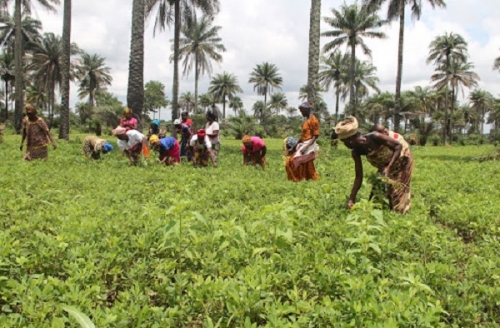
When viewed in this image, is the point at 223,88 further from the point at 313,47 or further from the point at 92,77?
the point at 313,47

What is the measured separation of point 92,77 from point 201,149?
150 ft

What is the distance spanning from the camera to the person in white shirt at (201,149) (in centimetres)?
1034

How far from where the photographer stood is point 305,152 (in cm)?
848

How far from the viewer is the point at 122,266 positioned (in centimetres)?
317

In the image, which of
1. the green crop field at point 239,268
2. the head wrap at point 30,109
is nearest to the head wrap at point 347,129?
the green crop field at point 239,268

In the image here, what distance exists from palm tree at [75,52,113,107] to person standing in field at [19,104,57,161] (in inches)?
1671

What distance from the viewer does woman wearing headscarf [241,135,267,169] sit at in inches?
419

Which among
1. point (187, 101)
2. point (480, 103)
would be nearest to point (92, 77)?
point (187, 101)

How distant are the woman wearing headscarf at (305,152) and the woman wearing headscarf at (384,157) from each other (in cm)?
296

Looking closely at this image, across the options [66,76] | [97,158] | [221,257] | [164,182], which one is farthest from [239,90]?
[221,257]

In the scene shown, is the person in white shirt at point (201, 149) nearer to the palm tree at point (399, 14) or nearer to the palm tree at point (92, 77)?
the palm tree at point (399, 14)

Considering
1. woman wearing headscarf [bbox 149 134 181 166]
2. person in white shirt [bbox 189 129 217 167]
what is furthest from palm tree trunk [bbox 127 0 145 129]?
person in white shirt [bbox 189 129 217 167]

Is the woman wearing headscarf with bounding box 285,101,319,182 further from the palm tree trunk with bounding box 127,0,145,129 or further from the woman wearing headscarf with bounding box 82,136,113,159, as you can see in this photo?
the palm tree trunk with bounding box 127,0,145,129

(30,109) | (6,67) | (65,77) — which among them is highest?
(6,67)
